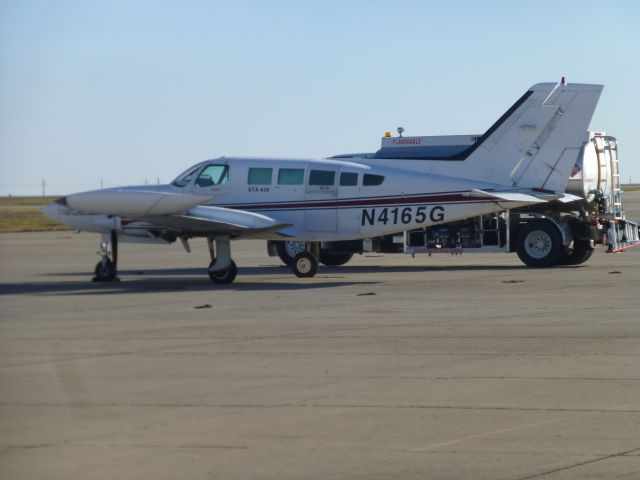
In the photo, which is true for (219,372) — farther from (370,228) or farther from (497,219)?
(497,219)

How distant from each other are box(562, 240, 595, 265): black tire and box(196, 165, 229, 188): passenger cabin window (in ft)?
26.8

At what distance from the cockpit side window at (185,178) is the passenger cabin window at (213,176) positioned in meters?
0.17

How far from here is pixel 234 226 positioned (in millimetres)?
22328

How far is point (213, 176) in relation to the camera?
24.9m

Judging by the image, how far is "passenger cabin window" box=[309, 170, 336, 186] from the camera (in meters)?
24.0

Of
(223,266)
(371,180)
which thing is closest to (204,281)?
(223,266)

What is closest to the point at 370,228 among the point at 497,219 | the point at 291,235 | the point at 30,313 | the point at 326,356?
the point at 291,235

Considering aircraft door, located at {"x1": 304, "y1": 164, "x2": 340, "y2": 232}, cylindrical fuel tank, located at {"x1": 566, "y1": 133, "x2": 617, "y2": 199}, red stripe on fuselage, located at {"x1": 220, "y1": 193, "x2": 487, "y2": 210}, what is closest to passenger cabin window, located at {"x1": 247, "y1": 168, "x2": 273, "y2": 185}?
red stripe on fuselage, located at {"x1": 220, "y1": 193, "x2": 487, "y2": 210}

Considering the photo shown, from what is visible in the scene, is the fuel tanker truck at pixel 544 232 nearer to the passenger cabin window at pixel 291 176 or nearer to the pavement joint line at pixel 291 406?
the passenger cabin window at pixel 291 176

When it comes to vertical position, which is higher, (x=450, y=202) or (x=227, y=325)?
(x=450, y=202)

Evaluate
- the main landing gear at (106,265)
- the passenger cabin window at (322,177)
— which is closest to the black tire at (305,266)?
the passenger cabin window at (322,177)

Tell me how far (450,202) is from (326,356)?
1137cm

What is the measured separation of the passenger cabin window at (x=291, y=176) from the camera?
24297mm

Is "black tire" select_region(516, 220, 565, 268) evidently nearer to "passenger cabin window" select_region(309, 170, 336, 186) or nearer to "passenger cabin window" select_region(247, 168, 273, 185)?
"passenger cabin window" select_region(309, 170, 336, 186)
